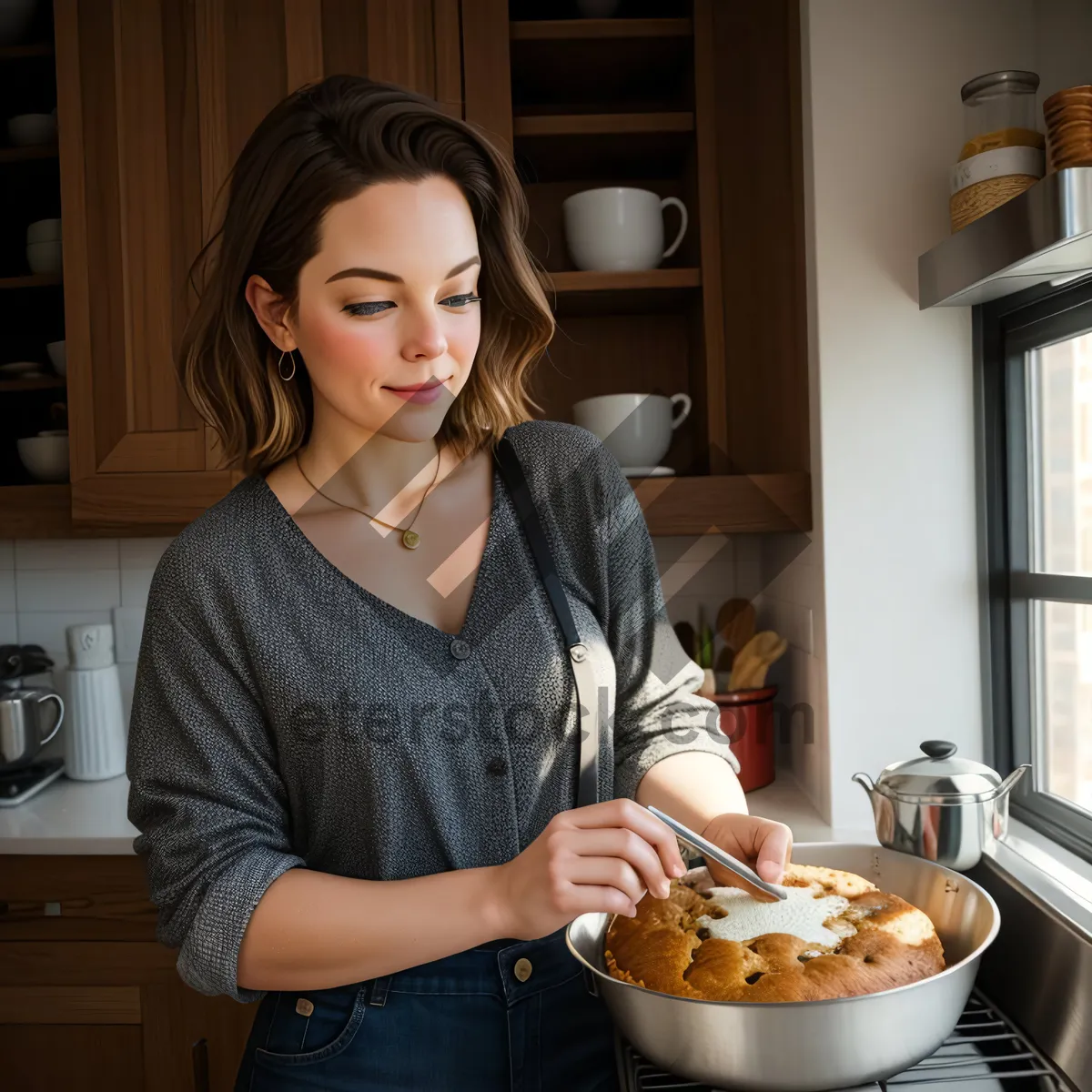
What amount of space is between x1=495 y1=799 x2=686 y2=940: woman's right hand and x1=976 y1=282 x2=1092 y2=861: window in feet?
2.69

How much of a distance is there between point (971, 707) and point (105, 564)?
1.77 meters

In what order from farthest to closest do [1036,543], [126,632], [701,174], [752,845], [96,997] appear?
[126,632] < [701,174] < [96,997] < [1036,543] < [752,845]

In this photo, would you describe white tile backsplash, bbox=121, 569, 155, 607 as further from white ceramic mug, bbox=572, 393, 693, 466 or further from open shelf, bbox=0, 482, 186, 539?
white ceramic mug, bbox=572, 393, 693, 466

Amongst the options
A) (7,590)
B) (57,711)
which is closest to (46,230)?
(7,590)

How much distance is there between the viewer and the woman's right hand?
80cm

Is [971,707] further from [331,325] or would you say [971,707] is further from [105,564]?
[105,564]

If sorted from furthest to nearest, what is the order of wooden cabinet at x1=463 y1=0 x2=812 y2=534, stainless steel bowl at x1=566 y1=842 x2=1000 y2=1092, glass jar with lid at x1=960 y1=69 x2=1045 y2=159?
wooden cabinet at x1=463 y1=0 x2=812 y2=534, glass jar with lid at x1=960 y1=69 x2=1045 y2=159, stainless steel bowl at x1=566 y1=842 x2=1000 y2=1092

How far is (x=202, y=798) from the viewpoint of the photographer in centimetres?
93

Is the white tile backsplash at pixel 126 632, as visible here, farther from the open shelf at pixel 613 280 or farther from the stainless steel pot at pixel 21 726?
the open shelf at pixel 613 280

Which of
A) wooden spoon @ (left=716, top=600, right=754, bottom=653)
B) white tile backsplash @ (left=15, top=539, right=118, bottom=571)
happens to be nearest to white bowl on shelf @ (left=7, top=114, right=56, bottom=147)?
white tile backsplash @ (left=15, top=539, right=118, bottom=571)

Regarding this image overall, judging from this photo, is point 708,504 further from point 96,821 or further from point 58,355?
point 58,355

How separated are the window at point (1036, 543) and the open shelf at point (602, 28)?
758mm

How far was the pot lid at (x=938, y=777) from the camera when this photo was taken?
0.98 metres

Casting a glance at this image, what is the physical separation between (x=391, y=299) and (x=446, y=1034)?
0.70 metres
